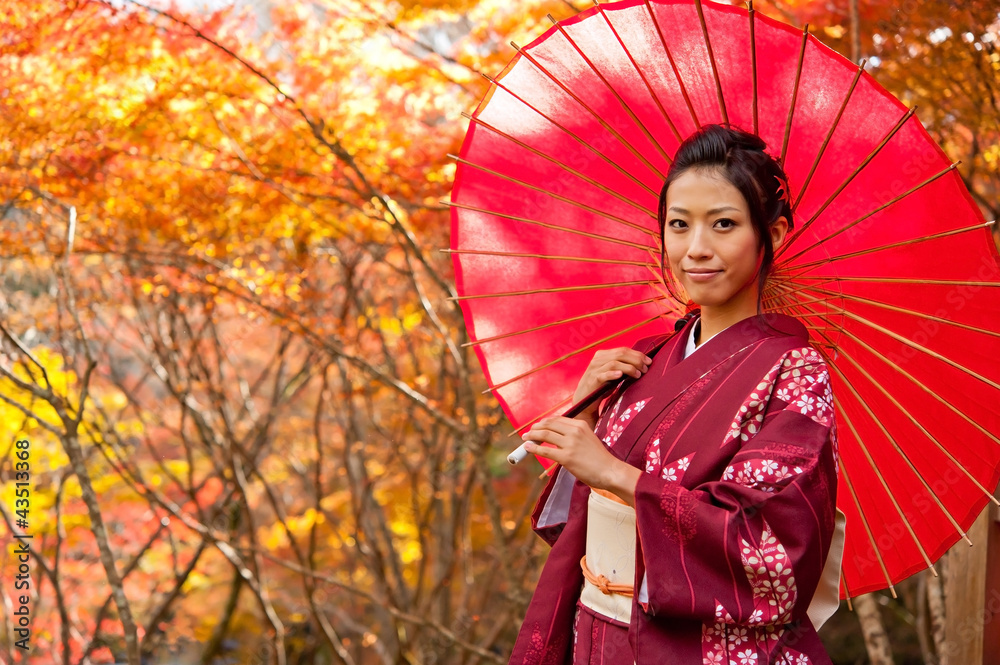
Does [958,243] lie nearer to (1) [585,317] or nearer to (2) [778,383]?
(2) [778,383]

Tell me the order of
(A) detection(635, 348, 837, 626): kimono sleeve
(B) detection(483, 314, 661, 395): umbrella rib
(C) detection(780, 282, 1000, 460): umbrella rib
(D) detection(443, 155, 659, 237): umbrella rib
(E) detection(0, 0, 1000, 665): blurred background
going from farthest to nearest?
(E) detection(0, 0, 1000, 665): blurred background, (B) detection(483, 314, 661, 395): umbrella rib, (D) detection(443, 155, 659, 237): umbrella rib, (C) detection(780, 282, 1000, 460): umbrella rib, (A) detection(635, 348, 837, 626): kimono sleeve

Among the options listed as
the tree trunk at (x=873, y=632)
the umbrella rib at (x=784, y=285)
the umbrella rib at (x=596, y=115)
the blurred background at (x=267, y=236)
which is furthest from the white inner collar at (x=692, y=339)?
the tree trunk at (x=873, y=632)

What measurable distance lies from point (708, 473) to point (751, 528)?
137 millimetres

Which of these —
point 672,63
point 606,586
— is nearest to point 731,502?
point 606,586

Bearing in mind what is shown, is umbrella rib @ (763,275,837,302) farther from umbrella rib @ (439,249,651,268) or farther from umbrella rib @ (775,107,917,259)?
umbrella rib @ (439,249,651,268)

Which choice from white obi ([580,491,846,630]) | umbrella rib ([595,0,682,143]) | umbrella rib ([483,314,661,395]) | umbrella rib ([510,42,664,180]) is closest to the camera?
white obi ([580,491,846,630])

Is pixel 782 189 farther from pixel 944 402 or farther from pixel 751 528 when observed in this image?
pixel 751 528

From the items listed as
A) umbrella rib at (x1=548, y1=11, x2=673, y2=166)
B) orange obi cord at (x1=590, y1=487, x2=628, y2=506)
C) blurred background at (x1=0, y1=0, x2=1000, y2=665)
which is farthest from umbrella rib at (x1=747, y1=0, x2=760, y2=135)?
blurred background at (x1=0, y1=0, x2=1000, y2=665)

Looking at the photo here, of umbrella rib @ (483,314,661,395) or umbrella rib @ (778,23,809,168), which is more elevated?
umbrella rib @ (778,23,809,168)

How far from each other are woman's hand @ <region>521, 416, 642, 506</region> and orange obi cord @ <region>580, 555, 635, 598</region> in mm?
215

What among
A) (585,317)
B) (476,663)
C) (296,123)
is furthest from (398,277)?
(585,317)

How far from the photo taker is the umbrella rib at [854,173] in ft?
5.40

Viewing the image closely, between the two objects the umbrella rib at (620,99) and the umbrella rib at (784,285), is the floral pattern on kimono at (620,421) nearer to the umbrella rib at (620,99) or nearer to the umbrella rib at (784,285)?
the umbrella rib at (784,285)

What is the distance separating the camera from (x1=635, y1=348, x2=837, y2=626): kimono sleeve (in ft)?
4.93
